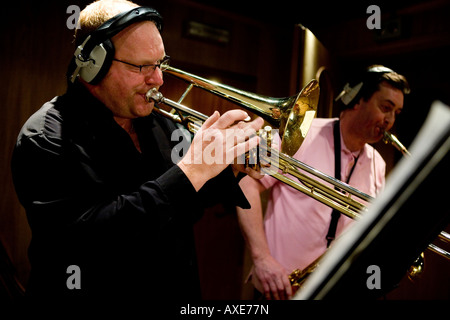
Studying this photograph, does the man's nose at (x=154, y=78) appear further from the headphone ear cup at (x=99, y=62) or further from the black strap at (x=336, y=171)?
the black strap at (x=336, y=171)

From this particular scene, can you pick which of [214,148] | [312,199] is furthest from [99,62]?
[312,199]

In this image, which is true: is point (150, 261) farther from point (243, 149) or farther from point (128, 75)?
point (128, 75)

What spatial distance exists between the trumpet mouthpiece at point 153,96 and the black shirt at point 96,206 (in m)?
0.17

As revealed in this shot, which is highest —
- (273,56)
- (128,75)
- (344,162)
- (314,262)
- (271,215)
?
(273,56)

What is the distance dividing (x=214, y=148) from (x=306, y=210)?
1132 millimetres

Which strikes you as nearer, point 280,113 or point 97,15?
point 97,15

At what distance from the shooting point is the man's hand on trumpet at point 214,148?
3.88 feet

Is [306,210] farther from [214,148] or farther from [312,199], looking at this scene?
[214,148]

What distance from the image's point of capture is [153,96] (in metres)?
1.34

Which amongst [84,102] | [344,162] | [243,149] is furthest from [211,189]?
[344,162]

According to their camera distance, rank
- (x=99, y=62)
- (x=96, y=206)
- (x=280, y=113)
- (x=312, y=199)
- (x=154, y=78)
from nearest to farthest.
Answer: (x=96, y=206)
(x=99, y=62)
(x=154, y=78)
(x=280, y=113)
(x=312, y=199)

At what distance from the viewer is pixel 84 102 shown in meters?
1.33

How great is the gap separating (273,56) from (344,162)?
7.36 feet
